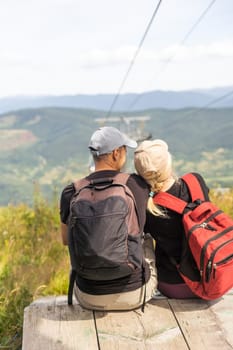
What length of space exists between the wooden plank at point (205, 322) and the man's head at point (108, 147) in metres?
0.83

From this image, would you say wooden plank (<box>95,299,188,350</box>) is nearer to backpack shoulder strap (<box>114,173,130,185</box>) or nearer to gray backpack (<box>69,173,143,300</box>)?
gray backpack (<box>69,173,143,300</box>)

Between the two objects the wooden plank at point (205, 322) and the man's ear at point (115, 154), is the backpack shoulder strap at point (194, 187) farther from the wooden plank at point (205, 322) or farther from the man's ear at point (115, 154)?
the wooden plank at point (205, 322)

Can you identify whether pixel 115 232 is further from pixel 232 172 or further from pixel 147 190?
A: pixel 232 172

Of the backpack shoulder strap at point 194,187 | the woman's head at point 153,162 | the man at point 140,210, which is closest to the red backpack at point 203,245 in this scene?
the backpack shoulder strap at point 194,187

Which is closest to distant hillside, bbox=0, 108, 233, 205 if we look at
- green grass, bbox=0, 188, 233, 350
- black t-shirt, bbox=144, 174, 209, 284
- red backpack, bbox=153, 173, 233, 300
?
green grass, bbox=0, 188, 233, 350

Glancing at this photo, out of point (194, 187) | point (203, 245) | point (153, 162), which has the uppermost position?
point (153, 162)

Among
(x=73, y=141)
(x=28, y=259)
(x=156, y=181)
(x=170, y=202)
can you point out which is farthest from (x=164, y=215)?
(x=73, y=141)

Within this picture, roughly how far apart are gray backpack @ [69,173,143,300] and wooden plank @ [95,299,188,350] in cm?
26

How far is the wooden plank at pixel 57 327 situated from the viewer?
87.6 inches

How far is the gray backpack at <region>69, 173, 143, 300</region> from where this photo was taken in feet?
7.17

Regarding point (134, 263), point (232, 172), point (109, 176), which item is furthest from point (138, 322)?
point (232, 172)

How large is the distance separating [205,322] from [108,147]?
3.27 feet

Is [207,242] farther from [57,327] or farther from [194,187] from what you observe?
[57,327]

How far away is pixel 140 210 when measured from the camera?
2.40 m
